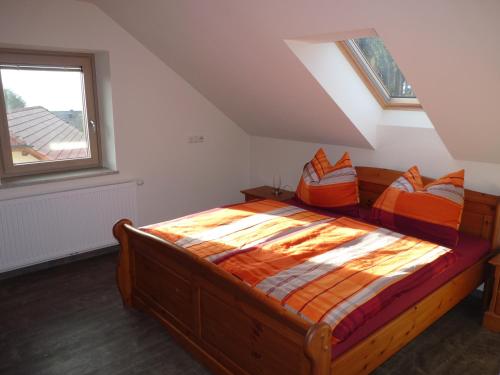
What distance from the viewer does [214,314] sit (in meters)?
2.17

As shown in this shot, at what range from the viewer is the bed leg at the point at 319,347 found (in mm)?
1549

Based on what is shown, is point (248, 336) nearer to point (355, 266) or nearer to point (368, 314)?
point (368, 314)

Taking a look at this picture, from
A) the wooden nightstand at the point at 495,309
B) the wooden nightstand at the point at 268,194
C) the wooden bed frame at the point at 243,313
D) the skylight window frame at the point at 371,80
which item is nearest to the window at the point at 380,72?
the skylight window frame at the point at 371,80

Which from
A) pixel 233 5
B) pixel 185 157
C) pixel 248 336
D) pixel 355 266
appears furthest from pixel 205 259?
pixel 185 157

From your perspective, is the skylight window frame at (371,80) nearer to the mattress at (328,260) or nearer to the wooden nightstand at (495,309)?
the mattress at (328,260)

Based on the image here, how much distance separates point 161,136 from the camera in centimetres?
407

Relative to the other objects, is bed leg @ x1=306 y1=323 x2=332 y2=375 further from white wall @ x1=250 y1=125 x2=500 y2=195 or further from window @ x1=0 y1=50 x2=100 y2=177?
window @ x1=0 y1=50 x2=100 y2=177

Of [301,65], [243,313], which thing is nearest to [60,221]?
[243,313]

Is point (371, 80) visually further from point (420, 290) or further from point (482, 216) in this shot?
point (420, 290)

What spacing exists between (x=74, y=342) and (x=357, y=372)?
172cm

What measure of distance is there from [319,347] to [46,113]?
10.2ft

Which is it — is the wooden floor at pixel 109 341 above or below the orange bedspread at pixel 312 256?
below

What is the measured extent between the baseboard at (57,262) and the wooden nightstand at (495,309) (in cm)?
311

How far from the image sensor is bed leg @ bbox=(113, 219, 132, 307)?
278 centimetres
